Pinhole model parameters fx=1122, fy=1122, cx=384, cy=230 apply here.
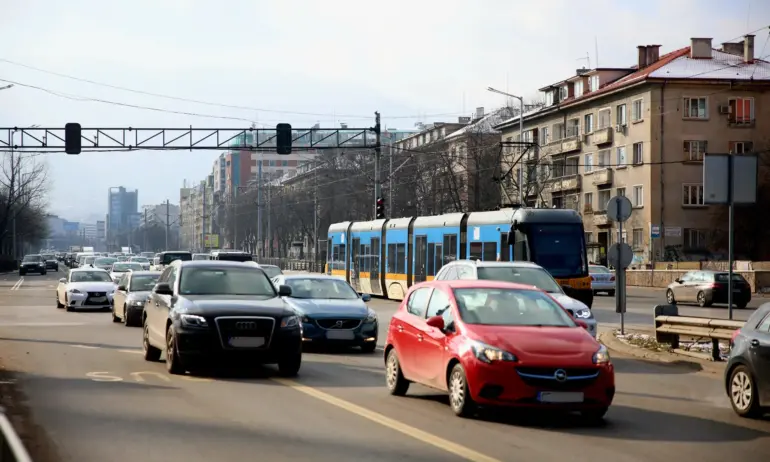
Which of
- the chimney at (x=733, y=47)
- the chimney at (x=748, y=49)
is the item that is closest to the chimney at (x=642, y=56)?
the chimney at (x=733, y=47)

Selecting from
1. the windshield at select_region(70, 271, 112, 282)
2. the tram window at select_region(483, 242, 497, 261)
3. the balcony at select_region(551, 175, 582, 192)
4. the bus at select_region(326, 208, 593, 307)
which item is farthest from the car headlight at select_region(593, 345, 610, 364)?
the balcony at select_region(551, 175, 582, 192)

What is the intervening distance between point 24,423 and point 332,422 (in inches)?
118

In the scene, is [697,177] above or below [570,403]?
above

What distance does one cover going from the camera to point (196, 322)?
49.9ft

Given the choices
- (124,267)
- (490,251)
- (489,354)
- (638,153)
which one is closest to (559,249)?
(490,251)

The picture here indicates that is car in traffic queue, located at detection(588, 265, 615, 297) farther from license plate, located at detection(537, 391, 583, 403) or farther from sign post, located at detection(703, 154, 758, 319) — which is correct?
license plate, located at detection(537, 391, 583, 403)

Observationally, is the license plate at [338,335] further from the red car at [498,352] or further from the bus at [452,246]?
the bus at [452,246]

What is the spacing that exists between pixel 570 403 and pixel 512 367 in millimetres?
662

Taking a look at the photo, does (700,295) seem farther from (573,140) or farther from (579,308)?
(573,140)

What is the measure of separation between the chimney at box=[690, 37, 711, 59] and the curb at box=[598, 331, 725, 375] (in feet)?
178

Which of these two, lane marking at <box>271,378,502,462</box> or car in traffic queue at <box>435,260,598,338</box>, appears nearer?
lane marking at <box>271,378,502,462</box>

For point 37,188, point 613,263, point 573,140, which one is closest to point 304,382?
point 613,263

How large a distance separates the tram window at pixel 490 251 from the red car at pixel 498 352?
1980cm

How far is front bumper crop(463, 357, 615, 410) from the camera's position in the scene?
10930 mm
